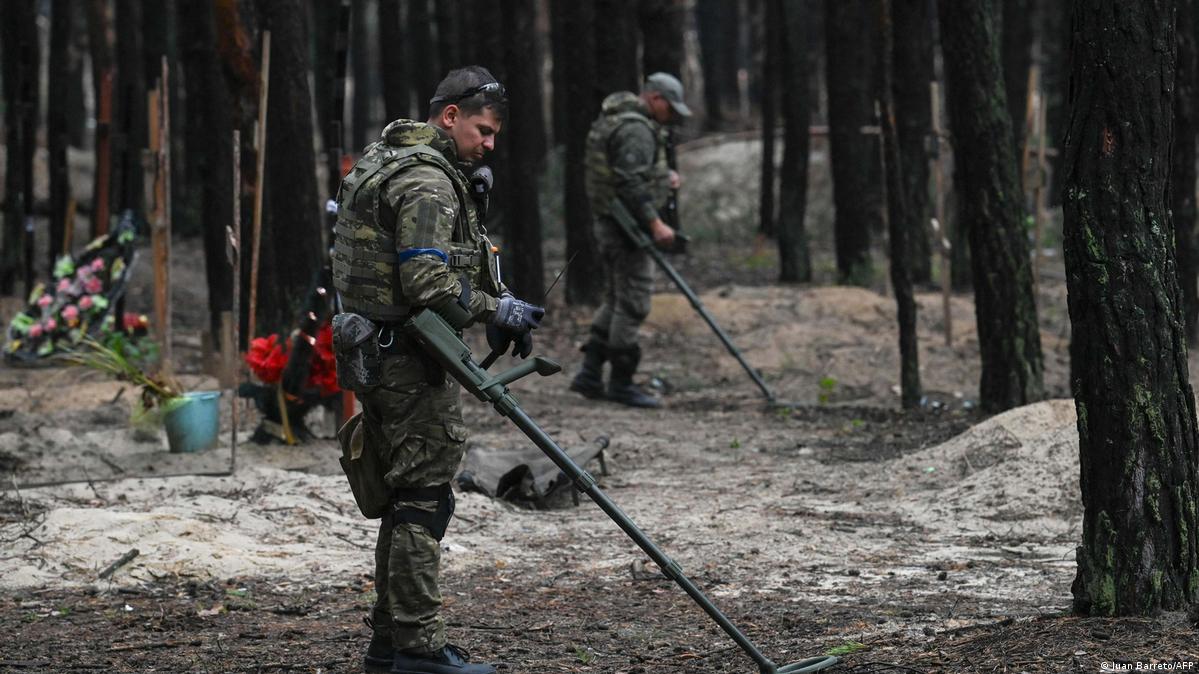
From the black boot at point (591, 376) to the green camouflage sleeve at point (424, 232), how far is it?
6.02 meters

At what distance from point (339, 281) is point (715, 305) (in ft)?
30.4

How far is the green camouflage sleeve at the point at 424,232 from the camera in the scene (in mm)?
4312

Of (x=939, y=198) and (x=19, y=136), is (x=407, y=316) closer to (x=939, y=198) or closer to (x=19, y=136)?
(x=939, y=198)

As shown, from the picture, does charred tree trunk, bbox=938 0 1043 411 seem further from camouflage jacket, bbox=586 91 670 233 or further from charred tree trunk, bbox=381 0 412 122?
charred tree trunk, bbox=381 0 412 122

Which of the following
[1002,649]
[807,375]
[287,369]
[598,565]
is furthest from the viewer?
[807,375]

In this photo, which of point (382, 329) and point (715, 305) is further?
point (715, 305)

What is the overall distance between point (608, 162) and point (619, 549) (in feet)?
13.3

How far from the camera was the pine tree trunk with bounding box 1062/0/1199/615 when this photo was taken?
439 centimetres

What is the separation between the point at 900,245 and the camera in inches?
387

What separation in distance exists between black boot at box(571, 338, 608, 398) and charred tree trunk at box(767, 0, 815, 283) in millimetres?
5965

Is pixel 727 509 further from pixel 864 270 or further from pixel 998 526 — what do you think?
pixel 864 270

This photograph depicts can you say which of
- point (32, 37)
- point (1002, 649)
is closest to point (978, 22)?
point (1002, 649)

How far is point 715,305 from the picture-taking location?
13.6 meters

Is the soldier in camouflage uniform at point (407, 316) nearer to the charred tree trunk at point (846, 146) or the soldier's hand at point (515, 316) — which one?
the soldier's hand at point (515, 316)
